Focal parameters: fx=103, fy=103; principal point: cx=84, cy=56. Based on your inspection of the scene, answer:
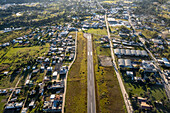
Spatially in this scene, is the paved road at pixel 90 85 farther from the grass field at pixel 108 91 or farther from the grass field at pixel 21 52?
the grass field at pixel 21 52

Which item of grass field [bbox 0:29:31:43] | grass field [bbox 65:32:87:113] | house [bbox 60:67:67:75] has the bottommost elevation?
grass field [bbox 65:32:87:113]

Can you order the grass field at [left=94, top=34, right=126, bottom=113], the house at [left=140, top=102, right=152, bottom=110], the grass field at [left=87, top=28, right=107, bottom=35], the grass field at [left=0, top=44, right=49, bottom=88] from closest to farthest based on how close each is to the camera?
the house at [left=140, top=102, right=152, bottom=110], the grass field at [left=94, top=34, right=126, bottom=113], the grass field at [left=0, top=44, right=49, bottom=88], the grass field at [left=87, top=28, right=107, bottom=35]

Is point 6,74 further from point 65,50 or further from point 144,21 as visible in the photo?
point 144,21

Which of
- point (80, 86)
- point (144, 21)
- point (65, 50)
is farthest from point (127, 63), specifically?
point (144, 21)

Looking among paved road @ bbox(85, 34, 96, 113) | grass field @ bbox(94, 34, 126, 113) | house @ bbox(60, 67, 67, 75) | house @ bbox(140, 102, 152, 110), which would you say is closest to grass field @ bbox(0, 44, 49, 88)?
house @ bbox(60, 67, 67, 75)

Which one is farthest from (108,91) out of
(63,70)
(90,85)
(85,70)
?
(63,70)

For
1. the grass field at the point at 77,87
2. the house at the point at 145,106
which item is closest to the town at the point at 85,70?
the grass field at the point at 77,87

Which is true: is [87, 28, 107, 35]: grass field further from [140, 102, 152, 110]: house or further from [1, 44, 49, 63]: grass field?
[140, 102, 152, 110]: house

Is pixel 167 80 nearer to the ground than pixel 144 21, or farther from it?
nearer to the ground
